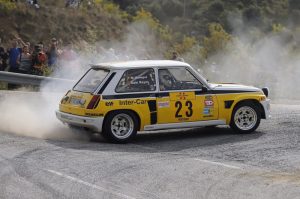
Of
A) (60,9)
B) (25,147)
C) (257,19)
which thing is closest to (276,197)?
(25,147)

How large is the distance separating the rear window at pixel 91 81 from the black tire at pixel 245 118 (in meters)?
2.76

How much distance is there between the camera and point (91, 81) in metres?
13.6

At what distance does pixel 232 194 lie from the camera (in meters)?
9.27

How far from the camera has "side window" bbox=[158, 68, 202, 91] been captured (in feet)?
44.6

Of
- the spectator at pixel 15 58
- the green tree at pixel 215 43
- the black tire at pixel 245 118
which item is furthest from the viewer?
the green tree at pixel 215 43

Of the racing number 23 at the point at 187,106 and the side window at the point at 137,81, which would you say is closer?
the side window at the point at 137,81

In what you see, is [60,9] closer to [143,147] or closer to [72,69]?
[72,69]

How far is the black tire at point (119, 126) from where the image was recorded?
13.0 meters

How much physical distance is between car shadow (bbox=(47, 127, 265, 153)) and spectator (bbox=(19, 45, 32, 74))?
7.79 metres

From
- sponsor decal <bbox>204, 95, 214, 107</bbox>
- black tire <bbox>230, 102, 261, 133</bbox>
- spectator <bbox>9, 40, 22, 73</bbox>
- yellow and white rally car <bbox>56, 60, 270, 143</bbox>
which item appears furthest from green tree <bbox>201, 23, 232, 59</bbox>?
sponsor decal <bbox>204, 95, 214, 107</bbox>

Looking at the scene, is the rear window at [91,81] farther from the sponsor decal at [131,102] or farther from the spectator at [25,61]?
the spectator at [25,61]

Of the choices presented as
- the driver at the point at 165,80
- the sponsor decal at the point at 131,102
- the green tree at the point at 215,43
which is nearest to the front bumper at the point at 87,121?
the sponsor decal at the point at 131,102

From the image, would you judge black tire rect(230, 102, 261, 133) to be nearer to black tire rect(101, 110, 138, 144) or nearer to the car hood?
the car hood

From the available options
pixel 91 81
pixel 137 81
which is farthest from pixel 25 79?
pixel 137 81
